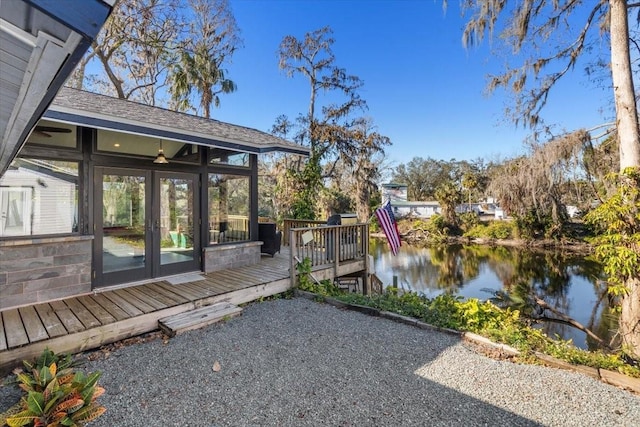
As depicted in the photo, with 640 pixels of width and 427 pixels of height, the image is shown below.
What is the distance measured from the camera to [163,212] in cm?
550

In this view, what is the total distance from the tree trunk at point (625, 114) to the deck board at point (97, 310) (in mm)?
7530

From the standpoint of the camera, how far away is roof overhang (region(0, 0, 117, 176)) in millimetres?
718

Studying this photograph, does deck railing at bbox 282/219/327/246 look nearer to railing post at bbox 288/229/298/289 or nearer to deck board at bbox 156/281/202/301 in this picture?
railing post at bbox 288/229/298/289

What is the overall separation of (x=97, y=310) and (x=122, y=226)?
60.4 inches

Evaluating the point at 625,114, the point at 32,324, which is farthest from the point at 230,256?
the point at 625,114

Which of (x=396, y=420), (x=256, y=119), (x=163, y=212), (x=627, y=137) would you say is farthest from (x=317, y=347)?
(x=256, y=119)

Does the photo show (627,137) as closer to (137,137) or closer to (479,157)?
(137,137)

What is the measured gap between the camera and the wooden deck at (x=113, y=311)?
318 cm

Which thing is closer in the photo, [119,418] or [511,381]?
[119,418]

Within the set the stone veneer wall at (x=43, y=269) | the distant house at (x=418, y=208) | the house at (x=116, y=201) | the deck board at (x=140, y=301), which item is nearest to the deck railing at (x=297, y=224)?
the house at (x=116, y=201)

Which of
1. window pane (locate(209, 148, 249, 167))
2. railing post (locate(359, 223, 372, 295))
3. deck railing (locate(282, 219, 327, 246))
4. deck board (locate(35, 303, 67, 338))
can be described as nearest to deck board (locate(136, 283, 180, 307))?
deck board (locate(35, 303, 67, 338))

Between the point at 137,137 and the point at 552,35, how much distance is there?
8759 millimetres

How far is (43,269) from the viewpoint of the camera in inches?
166

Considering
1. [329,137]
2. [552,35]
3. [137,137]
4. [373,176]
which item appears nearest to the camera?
[137,137]
